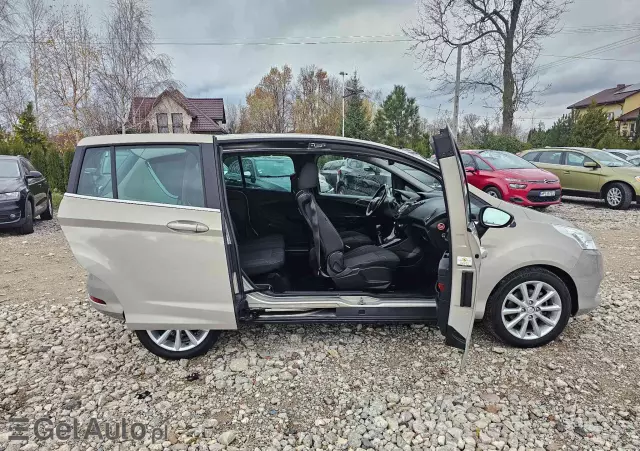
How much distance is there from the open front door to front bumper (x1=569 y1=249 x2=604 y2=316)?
40.0 inches

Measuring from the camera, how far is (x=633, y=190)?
9.89 m

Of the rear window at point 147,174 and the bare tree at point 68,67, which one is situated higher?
the bare tree at point 68,67

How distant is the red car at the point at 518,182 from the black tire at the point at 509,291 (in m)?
6.74

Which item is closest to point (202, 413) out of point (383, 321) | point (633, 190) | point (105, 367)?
point (105, 367)

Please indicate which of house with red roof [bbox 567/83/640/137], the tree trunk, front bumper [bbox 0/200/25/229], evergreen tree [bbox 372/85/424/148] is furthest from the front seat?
house with red roof [bbox 567/83/640/137]

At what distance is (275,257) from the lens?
3.51m

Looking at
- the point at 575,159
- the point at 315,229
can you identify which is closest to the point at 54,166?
the point at 315,229

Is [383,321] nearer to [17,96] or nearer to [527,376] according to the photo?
[527,376]

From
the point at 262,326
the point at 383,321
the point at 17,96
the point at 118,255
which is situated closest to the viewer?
the point at 118,255

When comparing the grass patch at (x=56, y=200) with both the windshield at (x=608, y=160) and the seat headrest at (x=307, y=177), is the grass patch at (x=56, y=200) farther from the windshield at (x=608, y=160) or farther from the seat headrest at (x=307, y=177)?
the windshield at (x=608, y=160)

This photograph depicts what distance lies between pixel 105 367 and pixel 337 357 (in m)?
1.72

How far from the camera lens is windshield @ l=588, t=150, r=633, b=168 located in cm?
1035

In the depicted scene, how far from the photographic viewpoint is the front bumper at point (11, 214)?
719 centimetres

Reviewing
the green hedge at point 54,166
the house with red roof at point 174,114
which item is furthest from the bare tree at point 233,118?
the green hedge at point 54,166
